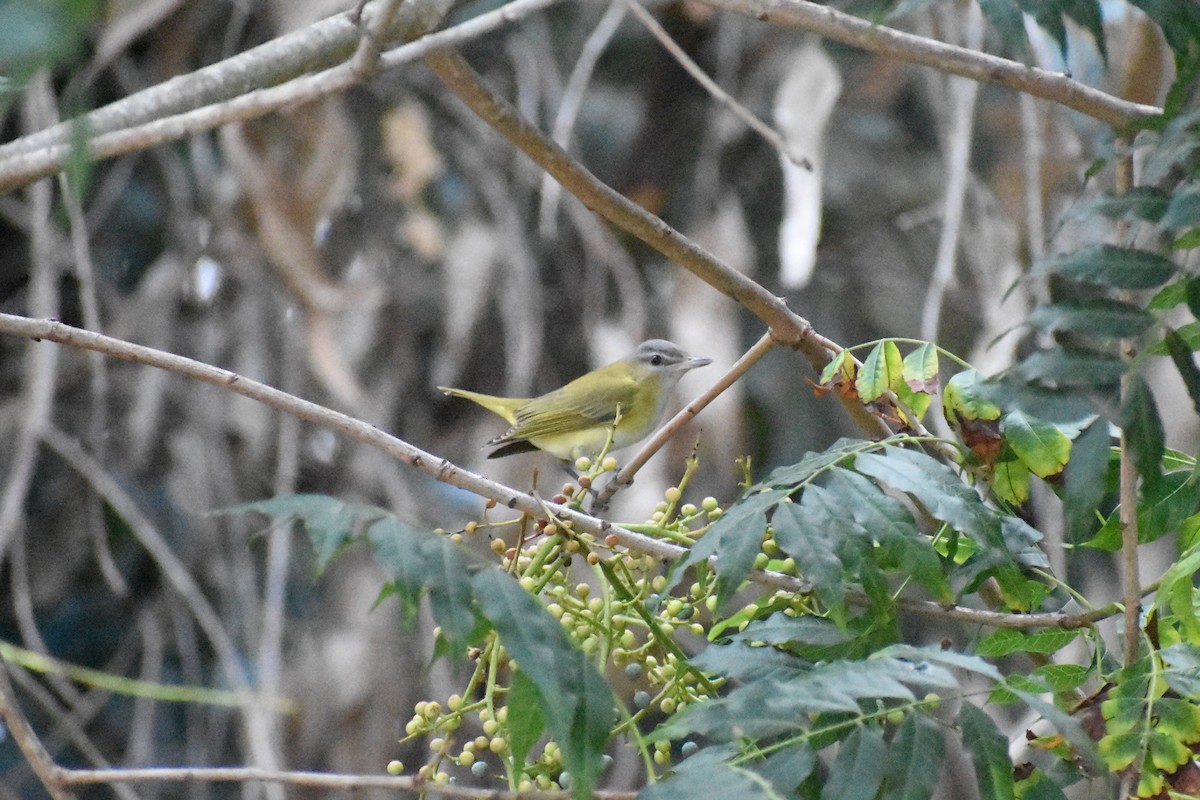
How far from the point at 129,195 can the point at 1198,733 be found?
11.9ft

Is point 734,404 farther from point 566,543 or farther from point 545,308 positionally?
point 566,543

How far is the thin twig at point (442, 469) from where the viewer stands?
1330 millimetres

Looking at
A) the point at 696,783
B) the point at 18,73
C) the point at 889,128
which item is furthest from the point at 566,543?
the point at 889,128

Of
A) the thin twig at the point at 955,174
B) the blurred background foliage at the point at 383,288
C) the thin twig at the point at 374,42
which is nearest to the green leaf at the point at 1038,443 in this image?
the thin twig at the point at 374,42

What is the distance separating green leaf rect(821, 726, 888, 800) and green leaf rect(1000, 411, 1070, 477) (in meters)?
0.38

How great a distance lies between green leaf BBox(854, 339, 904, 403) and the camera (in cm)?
144

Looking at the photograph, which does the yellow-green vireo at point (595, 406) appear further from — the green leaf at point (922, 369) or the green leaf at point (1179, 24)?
the green leaf at point (1179, 24)

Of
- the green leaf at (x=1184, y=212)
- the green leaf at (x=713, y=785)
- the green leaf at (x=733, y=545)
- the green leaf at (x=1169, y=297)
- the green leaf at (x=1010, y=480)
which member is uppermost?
the green leaf at (x=1184, y=212)

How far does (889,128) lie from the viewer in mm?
4375

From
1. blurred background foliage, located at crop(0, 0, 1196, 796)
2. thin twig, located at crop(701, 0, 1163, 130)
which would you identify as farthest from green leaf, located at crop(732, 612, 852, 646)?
blurred background foliage, located at crop(0, 0, 1196, 796)

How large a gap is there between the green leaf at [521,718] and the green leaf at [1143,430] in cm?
54

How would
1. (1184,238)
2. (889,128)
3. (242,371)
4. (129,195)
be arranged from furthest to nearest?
1. (889,128)
2. (129,195)
3. (242,371)
4. (1184,238)

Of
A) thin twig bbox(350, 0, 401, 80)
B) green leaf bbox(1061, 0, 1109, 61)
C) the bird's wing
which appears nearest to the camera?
green leaf bbox(1061, 0, 1109, 61)

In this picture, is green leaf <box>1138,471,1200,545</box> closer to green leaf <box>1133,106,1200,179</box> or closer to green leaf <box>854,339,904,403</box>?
green leaf <box>854,339,904,403</box>
